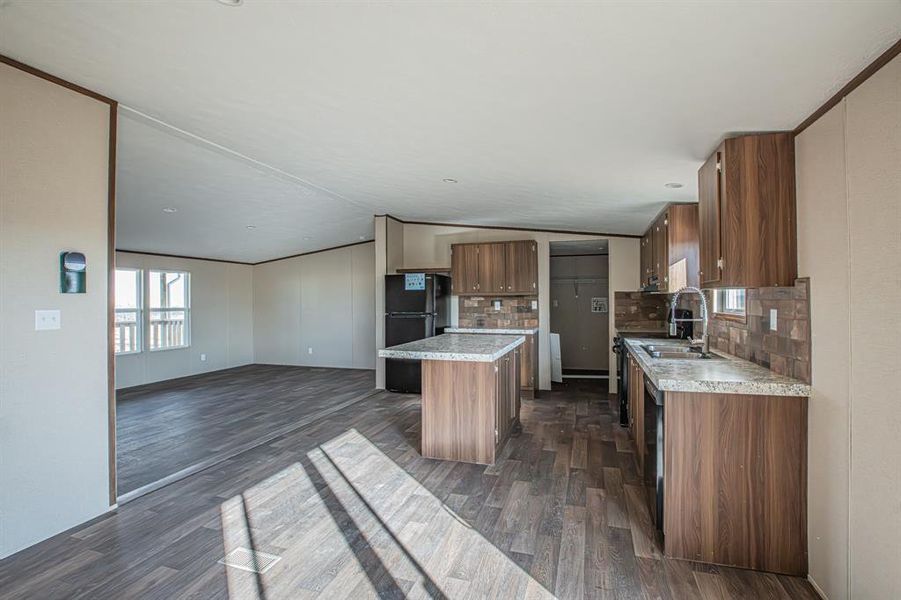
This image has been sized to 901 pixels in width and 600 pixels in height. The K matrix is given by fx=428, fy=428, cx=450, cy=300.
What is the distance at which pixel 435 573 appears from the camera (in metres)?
2.03

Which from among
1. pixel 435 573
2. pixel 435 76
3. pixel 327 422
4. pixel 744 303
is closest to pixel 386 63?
pixel 435 76

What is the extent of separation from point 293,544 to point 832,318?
2806 mm

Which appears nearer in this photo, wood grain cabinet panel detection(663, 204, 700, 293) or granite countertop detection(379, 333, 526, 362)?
granite countertop detection(379, 333, 526, 362)

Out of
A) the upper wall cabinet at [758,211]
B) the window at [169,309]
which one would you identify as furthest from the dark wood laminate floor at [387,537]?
the window at [169,309]

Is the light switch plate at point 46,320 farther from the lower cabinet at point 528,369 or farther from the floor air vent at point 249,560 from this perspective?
the lower cabinet at point 528,369

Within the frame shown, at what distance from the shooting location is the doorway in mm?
7648

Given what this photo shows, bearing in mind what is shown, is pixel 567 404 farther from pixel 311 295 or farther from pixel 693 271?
pixel 311 295

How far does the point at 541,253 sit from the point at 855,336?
467cm

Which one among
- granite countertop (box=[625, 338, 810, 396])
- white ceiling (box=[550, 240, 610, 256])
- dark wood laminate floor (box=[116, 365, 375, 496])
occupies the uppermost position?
white ceiling (box=[550, 240, 610, 256])

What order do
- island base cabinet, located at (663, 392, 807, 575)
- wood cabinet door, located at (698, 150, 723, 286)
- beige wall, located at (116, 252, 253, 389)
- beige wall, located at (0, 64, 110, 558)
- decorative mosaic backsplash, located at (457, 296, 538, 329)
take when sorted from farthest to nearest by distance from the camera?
beige wall, located at (116, 252, 253, 389), decorative mosaic backsplash, located at (457, 296, 538, 329), wood cabinet door, located at (698, 150, 723, 286), beige wall, located at (0, 64, 110, 558), island base cabinet, located at (663, 392, 807, 575)

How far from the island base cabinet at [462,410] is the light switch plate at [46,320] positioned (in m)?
2.32

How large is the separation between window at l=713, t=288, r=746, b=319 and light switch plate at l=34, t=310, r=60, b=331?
4.15 meters

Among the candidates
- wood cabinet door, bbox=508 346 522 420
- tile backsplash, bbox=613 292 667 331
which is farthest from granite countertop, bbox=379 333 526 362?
tile backsplash, bbox=613 292 667 331

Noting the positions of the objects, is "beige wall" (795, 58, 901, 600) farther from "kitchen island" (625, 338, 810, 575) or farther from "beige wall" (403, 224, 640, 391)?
"beige wall" (403, 224, 640, 391)
